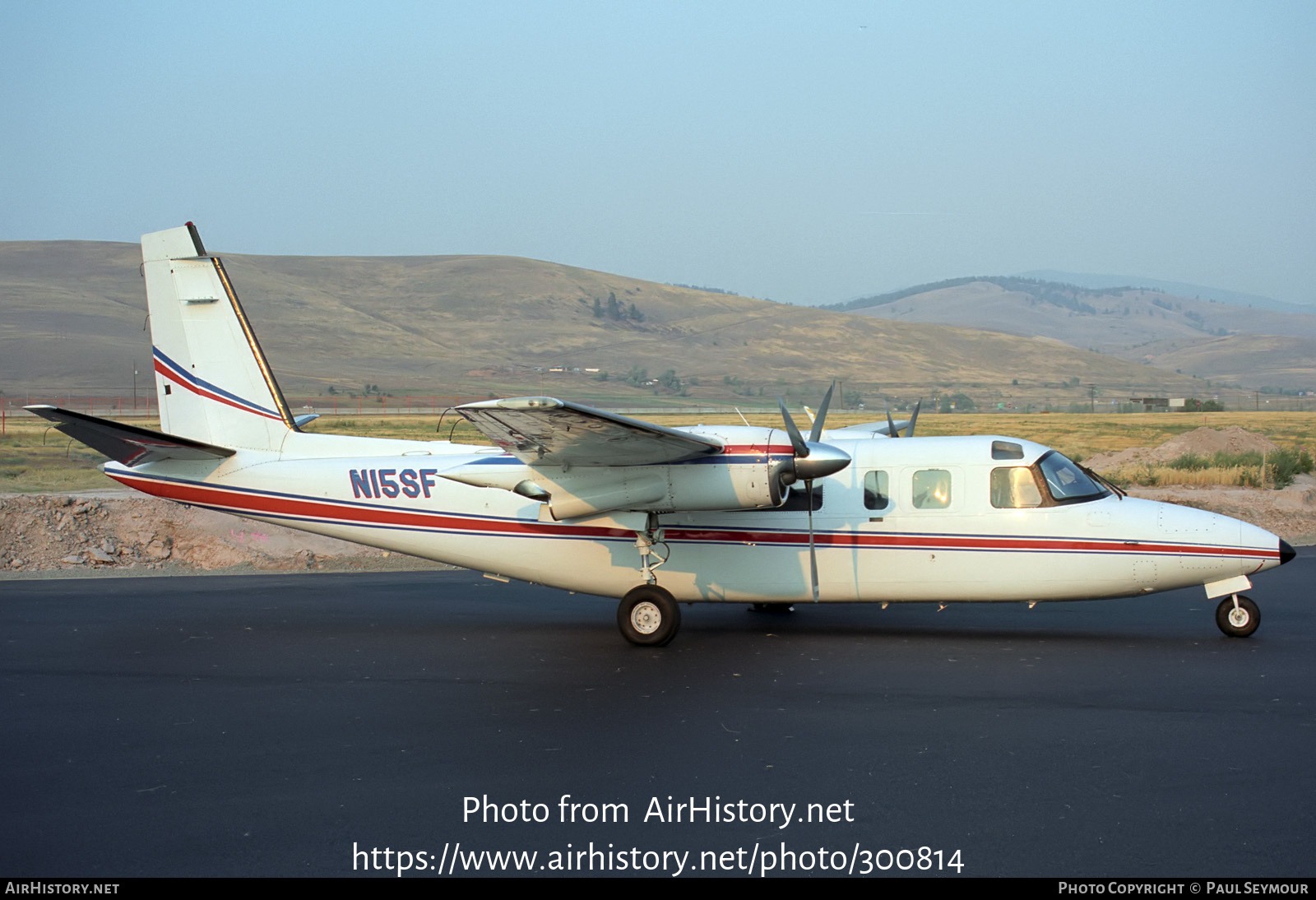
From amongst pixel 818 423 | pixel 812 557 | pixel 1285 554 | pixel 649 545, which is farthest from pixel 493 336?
pixel 1285 554

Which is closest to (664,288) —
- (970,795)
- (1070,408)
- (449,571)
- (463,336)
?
(463,336)

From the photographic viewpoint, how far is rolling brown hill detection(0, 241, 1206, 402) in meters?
113

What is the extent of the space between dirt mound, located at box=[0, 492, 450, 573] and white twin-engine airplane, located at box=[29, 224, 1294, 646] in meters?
5.81

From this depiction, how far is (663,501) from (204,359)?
649 cm

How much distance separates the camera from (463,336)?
144 meters

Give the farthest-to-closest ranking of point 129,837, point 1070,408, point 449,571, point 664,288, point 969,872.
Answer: point 664,288
point 1070,408
point 449,571
point 129,837
point 969,872

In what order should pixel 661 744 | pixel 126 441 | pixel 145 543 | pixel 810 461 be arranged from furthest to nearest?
1. pixel 145 543
2. pixel 126 441
3. pixel 810 461
4. pixel 661 744

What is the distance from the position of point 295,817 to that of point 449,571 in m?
12.3

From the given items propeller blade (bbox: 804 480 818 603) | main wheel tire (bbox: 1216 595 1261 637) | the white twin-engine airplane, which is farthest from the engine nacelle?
main wheel tire (bbox: 1216 595 1261 637)

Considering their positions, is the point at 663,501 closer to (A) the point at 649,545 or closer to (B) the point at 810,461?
(A) the point at 649,545

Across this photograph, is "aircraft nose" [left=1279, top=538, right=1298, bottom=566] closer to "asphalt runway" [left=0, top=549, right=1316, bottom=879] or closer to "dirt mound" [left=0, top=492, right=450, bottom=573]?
"asphalt runway" [left=0, top=549, right=1316, bottom=879]

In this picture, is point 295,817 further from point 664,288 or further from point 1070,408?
point 664,288

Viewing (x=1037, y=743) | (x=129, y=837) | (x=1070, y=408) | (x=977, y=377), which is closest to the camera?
(x=129, y=837)

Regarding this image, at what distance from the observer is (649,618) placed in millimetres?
12156
